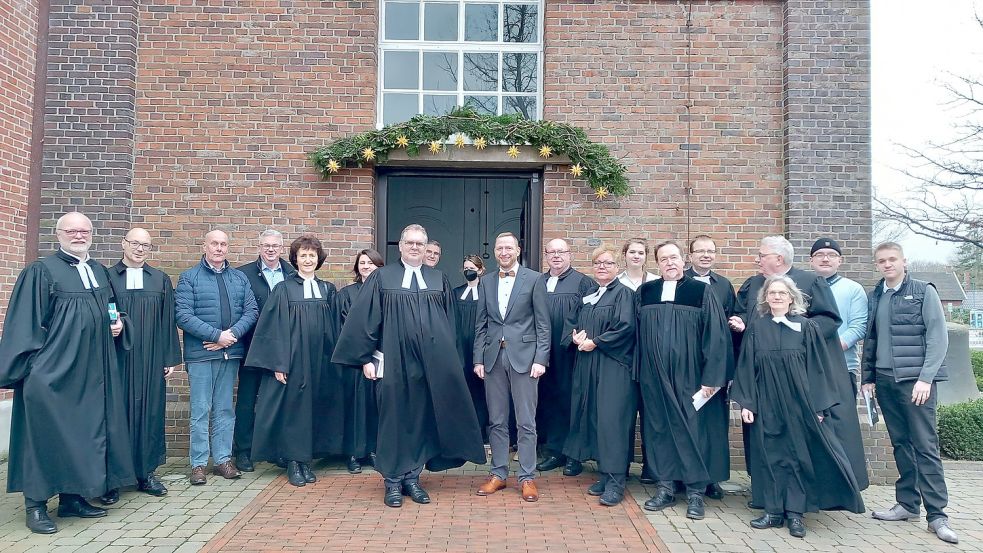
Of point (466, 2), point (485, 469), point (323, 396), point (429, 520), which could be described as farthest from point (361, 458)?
point (466, 2)

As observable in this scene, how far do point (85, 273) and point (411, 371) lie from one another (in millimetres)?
2558

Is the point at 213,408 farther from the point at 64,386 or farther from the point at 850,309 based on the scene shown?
the point at 850,309

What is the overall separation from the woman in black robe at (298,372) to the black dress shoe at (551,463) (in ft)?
6.20

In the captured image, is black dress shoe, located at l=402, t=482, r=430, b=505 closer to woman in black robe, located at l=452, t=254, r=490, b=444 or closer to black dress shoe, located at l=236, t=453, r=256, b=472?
woman in black robe, located at l=452, t=254, r=490, b=444

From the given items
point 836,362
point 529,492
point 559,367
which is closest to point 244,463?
point 529,492

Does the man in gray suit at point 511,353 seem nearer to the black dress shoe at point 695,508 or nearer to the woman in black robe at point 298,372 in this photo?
the black dress shoe at point 695,508

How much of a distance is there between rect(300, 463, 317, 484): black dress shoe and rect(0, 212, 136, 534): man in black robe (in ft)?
4.59

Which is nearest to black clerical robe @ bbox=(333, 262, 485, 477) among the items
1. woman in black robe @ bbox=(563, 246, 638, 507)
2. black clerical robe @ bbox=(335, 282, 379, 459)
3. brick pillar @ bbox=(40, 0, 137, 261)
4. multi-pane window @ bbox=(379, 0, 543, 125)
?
black clerical robe @ bbox=(335, 282, 379, 459)

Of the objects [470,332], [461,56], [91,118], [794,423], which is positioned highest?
[461,56]

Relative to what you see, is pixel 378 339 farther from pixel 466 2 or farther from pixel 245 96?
pixel 466 2

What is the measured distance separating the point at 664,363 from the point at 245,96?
518 cm

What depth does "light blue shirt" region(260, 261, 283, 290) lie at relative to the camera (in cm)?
692

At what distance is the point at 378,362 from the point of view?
236 inches

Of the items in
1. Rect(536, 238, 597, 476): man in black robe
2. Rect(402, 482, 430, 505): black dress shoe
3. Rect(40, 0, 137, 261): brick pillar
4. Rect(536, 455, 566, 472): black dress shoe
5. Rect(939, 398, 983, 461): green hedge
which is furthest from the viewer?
Rect(939, 398, 983, 461): green hedge
